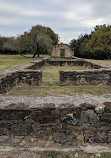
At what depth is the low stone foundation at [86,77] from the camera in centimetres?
702

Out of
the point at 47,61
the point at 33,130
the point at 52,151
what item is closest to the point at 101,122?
the point at 52,151

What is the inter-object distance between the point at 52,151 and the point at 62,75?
5.25 meters

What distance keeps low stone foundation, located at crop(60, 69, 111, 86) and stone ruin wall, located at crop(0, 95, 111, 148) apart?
4977mm

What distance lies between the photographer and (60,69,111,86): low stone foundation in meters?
7.02

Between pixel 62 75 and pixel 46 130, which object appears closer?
pixel 46 130

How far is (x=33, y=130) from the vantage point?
2055 millimetres

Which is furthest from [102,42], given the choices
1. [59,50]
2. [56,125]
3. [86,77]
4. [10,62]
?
[56,125]

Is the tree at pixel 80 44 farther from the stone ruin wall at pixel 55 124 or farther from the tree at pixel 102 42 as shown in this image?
the stone ruin wall at pixel 55 124

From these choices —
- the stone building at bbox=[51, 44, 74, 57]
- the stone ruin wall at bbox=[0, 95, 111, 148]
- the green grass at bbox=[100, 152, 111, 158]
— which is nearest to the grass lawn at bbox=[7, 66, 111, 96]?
the stone ruin wall at bbox=[0, 95, 111, 148]

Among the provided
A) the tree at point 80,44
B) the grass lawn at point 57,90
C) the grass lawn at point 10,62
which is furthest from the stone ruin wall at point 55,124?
the tree at point 80,44

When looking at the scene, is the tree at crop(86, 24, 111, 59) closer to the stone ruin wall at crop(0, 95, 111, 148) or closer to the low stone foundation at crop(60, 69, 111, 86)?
the low stone foundation at crop(60, 69, 111, 86)

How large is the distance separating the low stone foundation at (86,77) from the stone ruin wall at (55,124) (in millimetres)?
4977

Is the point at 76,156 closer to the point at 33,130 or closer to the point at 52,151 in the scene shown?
the point at 52,151

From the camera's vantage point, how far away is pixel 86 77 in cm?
706
